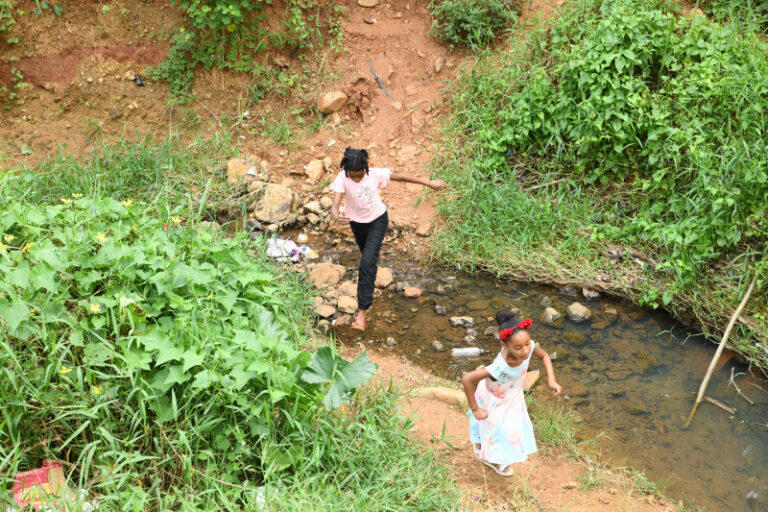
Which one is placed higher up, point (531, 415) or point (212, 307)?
point (212, 307)

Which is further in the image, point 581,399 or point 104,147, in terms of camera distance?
point 104,147

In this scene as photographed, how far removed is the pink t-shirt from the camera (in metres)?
4.64

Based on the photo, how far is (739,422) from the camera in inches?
165

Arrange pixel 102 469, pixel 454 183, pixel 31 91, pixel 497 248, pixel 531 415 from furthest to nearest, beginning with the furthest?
pixel 31 91, pixel 454 183, pixel 497 248, pixel 531 415, pixel 102 469

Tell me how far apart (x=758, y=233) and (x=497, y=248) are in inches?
81.2

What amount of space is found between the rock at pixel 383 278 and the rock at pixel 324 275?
1.11 feet

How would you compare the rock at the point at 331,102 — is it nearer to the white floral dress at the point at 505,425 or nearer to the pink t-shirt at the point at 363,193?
the pink t-shirt at the point at 363,193

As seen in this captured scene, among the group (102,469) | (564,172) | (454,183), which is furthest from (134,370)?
(564,172)

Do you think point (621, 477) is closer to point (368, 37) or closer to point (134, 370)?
point (134, 370)

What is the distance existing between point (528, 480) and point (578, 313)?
1.97 meters

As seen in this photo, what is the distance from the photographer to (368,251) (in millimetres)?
4859

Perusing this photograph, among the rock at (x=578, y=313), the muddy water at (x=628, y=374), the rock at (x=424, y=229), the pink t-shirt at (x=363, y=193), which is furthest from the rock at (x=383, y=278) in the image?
the rock at (x=578, y=313)

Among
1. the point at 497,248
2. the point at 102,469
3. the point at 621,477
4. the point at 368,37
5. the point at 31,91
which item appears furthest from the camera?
the point at 368,37

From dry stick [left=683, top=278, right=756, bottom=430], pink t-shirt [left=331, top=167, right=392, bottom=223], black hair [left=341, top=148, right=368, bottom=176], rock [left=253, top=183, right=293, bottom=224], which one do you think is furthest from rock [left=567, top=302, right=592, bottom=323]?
rock [left=253, top=183, right=293, bottom=224]
